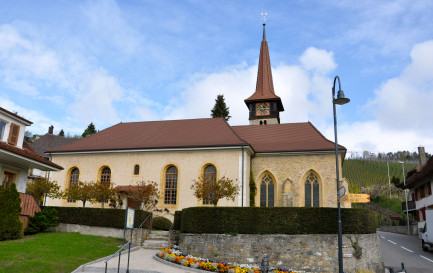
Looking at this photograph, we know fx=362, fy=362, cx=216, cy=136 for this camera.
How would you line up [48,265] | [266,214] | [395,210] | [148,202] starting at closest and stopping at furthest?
[48,265], [266,214], [148,202], [395,210]

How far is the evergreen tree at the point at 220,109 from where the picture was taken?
5722 centimetres

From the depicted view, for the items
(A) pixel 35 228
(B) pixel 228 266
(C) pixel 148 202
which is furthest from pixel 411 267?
(A) pixel 35 228

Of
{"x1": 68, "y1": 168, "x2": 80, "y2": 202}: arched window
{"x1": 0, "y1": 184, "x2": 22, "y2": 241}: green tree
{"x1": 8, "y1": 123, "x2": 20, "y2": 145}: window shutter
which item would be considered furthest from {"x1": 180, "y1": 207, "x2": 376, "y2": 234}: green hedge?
{"x1": 68, "y1": 168, "x2": 80, "y2": 202}: arched window

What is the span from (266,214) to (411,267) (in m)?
8.94

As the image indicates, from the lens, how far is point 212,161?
2625cm

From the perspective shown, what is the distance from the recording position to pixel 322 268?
15.9 m

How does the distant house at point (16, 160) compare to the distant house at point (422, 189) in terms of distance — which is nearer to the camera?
the distant house at point (16, 160)

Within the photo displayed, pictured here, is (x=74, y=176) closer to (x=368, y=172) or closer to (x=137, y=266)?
(x=137, y=266)

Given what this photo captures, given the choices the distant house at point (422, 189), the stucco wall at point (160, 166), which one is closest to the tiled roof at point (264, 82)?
the stucco wall at point (160, 166)

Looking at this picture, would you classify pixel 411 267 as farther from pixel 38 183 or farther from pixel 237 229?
pixel 38 183

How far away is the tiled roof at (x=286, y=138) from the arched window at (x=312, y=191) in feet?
7.27

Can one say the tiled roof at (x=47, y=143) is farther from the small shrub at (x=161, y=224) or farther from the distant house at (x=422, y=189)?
the distant house at (x=422, y=189)

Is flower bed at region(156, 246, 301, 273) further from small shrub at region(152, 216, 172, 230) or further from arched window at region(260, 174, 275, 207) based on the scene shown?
arched window at region(260, 174, 275, 207)

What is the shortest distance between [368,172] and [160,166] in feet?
177
